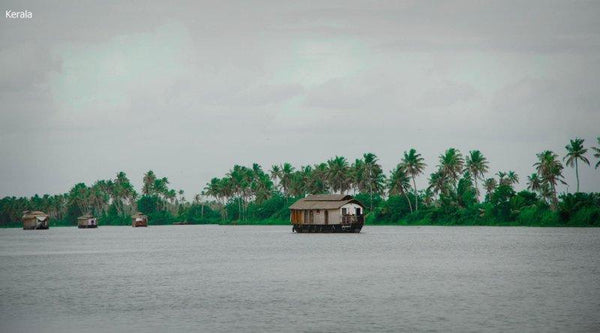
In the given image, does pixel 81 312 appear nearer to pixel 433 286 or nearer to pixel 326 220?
pixel 433 286

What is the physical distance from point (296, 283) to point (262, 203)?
14352 centimetres

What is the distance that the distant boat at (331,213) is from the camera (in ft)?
304

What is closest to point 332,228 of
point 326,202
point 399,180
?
point 326,202

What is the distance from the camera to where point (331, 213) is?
306 ft

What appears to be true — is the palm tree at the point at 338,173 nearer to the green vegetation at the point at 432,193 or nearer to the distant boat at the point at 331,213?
the green vegetation at the point at 432,193

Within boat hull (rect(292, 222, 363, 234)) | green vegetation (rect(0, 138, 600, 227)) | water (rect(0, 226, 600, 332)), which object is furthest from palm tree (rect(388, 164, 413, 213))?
water (rect(0, 226, 600, 332))

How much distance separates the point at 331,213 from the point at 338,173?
55.7 meters

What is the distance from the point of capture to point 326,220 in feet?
309

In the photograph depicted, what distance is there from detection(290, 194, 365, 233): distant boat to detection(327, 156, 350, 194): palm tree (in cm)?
5125

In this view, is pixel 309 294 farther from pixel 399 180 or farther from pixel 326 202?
pixel 399 180

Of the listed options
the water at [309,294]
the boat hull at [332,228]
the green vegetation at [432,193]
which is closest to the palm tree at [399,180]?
the green vegetation at [432,193]

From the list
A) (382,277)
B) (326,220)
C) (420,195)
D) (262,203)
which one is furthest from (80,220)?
Result: (382,277)

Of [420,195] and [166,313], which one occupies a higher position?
[420,195]

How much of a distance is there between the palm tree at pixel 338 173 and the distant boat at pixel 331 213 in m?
51.3
